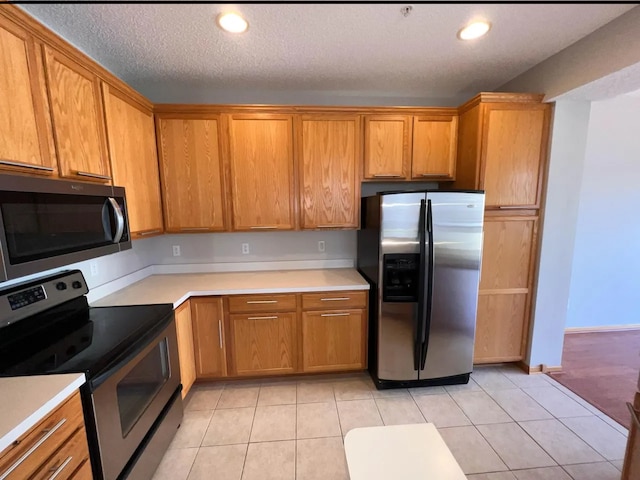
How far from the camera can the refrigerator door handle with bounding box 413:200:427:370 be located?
2068 millimetres

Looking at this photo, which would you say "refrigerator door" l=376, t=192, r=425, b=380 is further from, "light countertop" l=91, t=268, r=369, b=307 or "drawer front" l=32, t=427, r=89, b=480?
"drawer front" l=32, t=427, r=89, b=480

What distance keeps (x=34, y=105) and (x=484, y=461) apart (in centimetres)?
299

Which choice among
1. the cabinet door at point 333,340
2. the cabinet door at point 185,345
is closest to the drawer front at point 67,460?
the cabinet door at point 185,345

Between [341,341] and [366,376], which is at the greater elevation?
[341,341]

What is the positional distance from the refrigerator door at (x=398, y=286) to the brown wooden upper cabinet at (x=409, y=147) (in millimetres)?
545

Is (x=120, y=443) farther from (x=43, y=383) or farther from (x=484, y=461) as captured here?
(x=484, y=461)

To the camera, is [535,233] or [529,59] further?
[535,233]

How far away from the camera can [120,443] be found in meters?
1.26

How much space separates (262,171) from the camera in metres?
2.41

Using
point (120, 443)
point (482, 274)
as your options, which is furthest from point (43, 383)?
point (482, 274)

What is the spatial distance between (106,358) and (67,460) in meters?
0.34

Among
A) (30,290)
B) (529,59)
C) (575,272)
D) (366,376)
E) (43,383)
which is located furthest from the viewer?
(575,272)

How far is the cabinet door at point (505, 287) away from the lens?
2316 mm

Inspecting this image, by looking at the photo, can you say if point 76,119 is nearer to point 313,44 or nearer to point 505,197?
point 313,44
